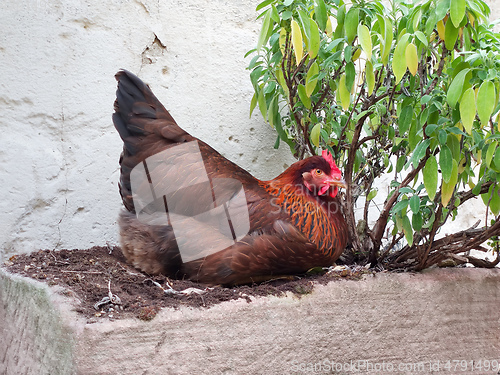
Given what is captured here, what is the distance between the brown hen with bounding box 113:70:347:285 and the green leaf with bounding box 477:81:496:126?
647 mm

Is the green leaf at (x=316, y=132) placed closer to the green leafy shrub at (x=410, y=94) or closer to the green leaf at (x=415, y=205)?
the green leafy shrub at (x=410, y=94)

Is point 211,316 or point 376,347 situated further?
point 376,347

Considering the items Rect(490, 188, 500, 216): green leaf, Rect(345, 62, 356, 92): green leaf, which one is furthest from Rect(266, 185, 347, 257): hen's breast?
Rect(490, 188, 500, 216): green leaf

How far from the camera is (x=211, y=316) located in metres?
1.31

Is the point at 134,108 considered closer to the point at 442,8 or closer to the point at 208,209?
the point at 208,209

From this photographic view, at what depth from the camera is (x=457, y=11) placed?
4.14 feet

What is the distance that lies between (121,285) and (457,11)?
135 centimetres

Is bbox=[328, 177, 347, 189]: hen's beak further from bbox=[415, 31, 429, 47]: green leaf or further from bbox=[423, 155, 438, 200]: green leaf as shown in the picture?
bbox=[415, 31, 429, 47]: green leaf

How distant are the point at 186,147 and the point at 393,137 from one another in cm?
88

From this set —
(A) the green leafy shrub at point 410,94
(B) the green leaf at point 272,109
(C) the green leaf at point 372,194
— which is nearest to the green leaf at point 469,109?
(A) the green leafy shrub at point 410,94

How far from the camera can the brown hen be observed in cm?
163

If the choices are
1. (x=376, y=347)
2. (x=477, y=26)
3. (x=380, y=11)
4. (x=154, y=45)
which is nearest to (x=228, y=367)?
(x=376, y=347)

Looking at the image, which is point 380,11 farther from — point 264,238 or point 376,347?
point 376,347

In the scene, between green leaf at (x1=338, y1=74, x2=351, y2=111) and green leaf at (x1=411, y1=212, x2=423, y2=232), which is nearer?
green leaf at (x1=338, y1=74, x2=351, y2=111)
